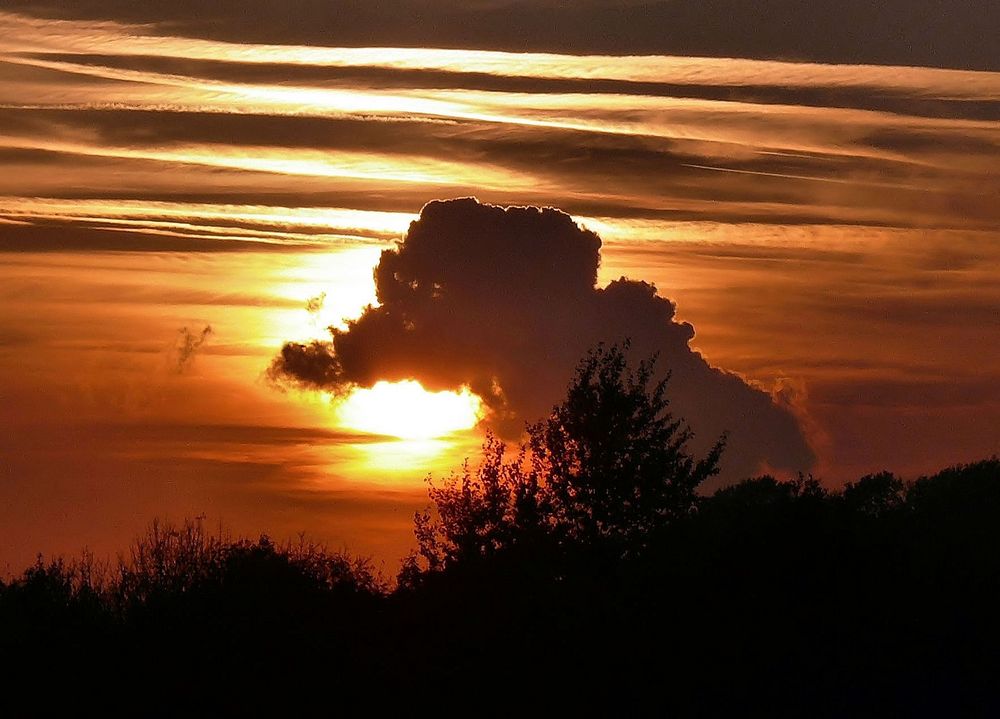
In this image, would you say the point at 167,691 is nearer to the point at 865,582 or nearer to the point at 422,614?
the point at 422,614

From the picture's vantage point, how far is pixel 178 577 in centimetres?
6569

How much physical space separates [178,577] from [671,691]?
80.7 feet

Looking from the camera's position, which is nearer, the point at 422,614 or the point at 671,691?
the point at 671,691

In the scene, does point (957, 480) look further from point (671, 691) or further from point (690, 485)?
point (671, 691)

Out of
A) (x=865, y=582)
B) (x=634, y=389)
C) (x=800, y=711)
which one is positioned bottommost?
(x=800, y=711)

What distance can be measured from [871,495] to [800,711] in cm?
→ 6143

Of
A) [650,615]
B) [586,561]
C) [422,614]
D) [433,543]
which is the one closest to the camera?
[650,615]

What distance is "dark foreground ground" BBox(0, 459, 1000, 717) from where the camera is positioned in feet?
160

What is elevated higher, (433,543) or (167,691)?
(433,543)

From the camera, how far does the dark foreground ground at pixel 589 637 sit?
48.7 meters

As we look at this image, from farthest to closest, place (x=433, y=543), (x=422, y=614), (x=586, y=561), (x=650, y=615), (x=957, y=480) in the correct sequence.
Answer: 1. (x=957, y=480)
2. (x=433, y=543)
3. (x=586, y=561)
4. (x=422, y=614)
5. (x=650, y=615)

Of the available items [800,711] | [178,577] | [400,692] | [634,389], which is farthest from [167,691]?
[634,389]

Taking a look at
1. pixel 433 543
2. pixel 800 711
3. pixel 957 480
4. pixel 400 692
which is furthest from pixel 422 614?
pixel 957 480

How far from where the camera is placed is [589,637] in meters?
50.7
